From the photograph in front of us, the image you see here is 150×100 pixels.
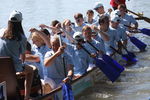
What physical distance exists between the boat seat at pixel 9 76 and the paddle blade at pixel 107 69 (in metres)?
2.87

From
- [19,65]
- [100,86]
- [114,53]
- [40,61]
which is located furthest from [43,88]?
[114,53]

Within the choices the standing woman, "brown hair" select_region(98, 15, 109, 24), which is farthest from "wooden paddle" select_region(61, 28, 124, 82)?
the standing woman

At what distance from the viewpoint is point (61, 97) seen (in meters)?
6.30

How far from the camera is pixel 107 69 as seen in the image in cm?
813

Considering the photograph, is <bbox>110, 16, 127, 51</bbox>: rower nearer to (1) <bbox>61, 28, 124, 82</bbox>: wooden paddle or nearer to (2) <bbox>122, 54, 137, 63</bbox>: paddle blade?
(2) <bbox>122, 54, 137, 63</bbox>: paddle blade

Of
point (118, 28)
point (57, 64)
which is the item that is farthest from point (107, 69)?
point (118, 28)

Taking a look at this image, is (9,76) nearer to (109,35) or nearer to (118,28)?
(109,35)

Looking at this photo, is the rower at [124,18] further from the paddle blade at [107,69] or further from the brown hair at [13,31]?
the brown hair at [13,31]

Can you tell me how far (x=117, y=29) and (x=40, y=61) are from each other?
12.6ft

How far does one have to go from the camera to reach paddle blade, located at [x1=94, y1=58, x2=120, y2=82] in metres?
7.91

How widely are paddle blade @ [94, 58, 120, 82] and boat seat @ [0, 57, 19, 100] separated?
2.87 meters

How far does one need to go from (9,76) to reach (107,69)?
3.35 meters

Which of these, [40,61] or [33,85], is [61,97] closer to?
[33,85]

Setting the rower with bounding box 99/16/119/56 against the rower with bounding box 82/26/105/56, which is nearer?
the rower with bounding box 82/26/105/56
